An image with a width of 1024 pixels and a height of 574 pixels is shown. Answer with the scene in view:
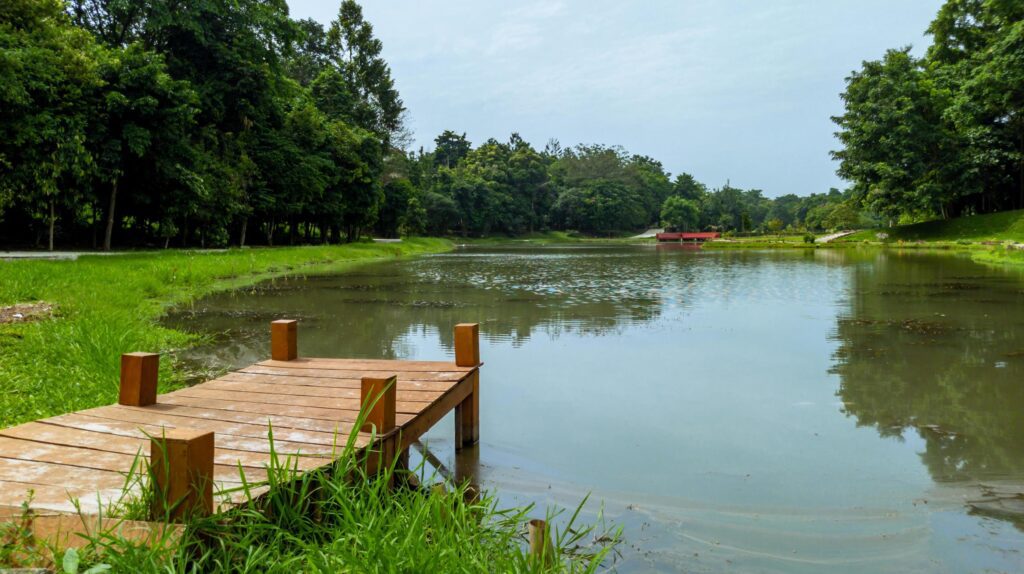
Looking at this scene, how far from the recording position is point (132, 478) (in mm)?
2281

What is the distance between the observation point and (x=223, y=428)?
10.00 feet

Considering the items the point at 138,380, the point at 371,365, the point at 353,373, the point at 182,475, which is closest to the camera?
the point at 182,475

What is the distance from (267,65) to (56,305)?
62.9 ft

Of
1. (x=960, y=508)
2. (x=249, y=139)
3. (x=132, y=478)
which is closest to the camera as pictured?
(x=132, y=478)

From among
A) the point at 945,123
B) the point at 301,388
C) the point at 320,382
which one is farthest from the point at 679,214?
the point at 301,388

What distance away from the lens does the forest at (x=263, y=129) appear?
16.3 meters

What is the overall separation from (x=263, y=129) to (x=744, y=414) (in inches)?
1079

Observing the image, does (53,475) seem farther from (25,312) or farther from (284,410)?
(25,312)

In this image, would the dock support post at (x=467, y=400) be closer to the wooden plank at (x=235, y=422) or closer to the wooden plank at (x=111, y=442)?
the wooden plank at (x=235, y=422)

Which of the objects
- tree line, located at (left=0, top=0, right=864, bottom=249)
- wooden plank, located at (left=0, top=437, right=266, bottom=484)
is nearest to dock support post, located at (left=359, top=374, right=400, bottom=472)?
wooden plank, located at (left=0, top=437, right=266, bottom=484)

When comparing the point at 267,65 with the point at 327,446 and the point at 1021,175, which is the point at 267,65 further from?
the point at 1021,175

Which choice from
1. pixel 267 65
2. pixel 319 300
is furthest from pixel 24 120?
pixel 267 65

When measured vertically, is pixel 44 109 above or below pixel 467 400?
above

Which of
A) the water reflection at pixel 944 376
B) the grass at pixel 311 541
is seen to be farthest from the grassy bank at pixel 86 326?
the water reflection at pixel 944 376
